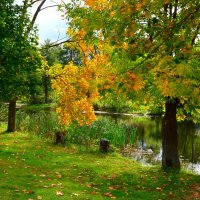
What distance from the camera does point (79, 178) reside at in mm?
11523

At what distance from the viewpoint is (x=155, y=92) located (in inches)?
450

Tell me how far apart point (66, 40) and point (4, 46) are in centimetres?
965

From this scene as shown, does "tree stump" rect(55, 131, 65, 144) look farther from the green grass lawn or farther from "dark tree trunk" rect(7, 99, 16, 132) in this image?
"dark tree trunk" rect(7, 99, 16, 132)

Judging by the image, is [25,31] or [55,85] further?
[55,85]

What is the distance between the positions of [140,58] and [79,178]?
5.02 meters

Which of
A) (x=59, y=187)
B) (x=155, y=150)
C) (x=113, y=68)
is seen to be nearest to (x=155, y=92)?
(x=113, y=68)

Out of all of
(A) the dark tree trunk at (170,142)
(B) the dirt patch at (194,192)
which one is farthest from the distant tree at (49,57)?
(B) the dirt patch at (194,192)

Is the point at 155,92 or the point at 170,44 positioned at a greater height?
the point at 170,44

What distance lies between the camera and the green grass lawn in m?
9.30

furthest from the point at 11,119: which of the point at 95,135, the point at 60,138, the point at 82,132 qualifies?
the point at 95,135

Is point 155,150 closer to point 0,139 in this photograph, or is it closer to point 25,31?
point 0,139

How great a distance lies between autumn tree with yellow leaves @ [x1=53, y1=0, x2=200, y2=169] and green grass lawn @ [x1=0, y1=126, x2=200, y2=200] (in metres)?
2.23

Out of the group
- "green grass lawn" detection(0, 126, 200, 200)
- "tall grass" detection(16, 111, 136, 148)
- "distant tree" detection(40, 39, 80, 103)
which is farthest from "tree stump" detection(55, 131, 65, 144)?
"distant tree" detection(40, 39, 80, 103)

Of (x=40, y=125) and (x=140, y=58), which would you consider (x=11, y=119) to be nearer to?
(x=40, y=125)
